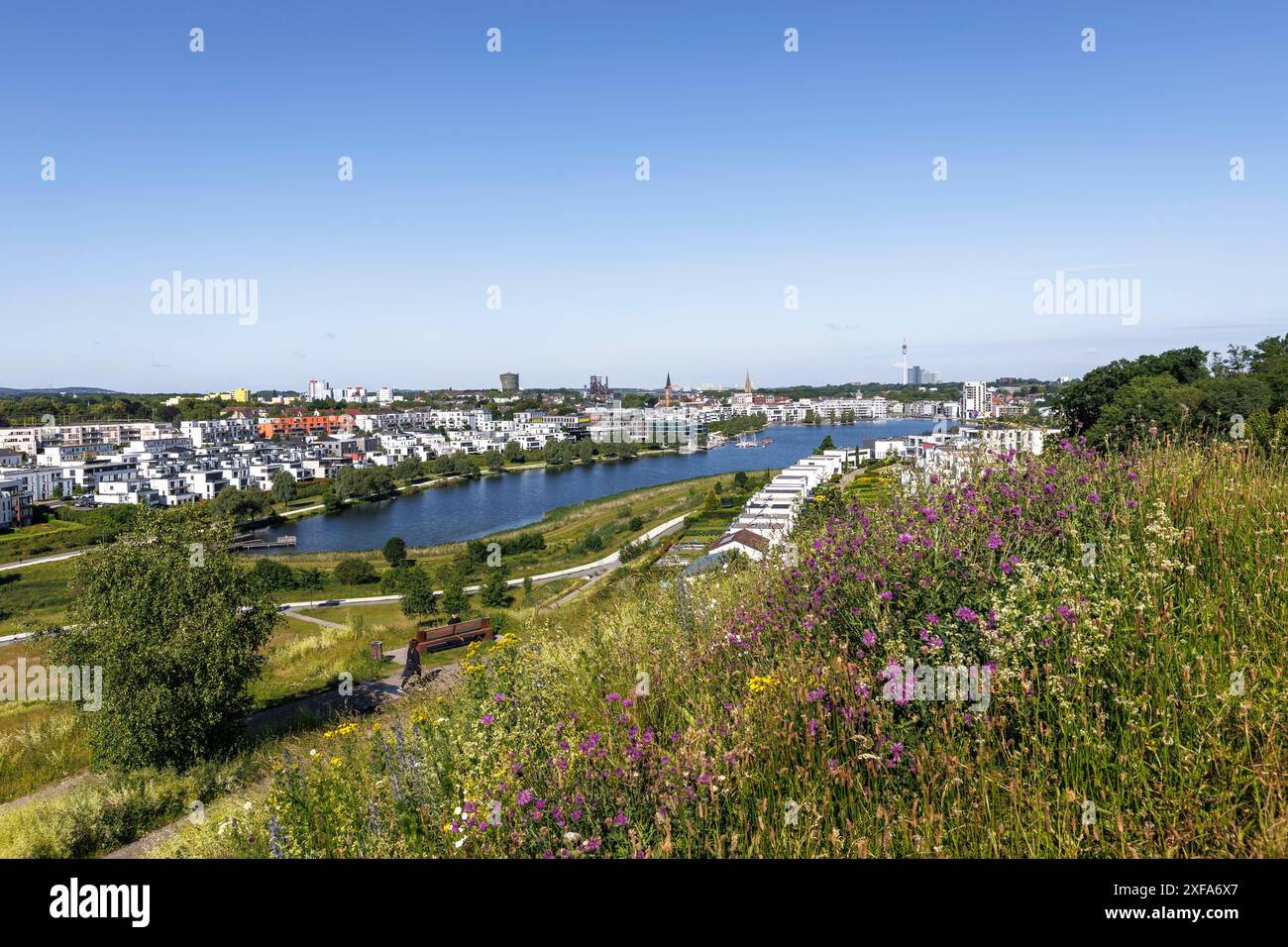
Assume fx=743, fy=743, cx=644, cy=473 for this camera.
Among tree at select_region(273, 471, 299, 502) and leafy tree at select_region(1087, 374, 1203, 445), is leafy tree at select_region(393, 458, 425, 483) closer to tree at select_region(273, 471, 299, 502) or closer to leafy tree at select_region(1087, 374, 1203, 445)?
tree at select_region(273, 471, 299, 502)

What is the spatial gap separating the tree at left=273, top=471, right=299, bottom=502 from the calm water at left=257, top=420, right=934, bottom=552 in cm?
643

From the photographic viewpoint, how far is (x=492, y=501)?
6291cm

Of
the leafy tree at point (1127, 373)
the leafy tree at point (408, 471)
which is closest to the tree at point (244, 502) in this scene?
the leafy tree at point (408, 471)

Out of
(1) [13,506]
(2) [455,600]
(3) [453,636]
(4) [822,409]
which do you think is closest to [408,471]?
(1) [13,506]

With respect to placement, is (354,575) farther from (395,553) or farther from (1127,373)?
(1127,373)

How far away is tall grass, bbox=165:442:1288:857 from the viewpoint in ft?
7.19

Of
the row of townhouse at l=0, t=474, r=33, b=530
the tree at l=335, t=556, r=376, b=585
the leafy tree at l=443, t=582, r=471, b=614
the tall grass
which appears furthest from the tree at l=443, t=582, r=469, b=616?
the row of townhouse at l=0, t=474, r=33, b=530

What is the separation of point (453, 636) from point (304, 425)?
102321mm

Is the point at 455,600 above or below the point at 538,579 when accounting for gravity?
above

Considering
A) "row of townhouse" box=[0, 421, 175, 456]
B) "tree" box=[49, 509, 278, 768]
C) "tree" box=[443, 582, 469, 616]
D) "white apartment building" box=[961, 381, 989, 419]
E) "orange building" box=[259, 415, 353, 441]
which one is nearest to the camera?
"white apartment building" box=[961, 381, 989, 419]

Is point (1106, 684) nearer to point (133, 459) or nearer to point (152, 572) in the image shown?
point (152, 572)

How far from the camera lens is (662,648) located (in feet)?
13.5

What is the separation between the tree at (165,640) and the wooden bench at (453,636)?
210 inches

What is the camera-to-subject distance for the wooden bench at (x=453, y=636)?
55.8ft
